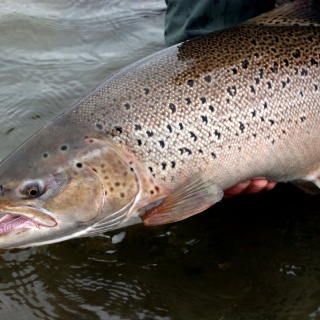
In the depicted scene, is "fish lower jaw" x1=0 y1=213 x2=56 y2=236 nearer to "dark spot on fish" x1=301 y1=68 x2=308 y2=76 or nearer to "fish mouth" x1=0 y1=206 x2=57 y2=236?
"fish mouth" x1=0 y1=206 x2=57 y2=236

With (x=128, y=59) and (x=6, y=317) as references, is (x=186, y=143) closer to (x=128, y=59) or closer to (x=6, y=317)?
(x=6, y=317)

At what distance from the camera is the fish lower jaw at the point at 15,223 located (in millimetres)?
2371

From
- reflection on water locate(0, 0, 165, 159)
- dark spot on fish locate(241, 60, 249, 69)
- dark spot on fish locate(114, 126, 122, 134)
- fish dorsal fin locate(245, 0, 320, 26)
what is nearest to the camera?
dark spot on fish locate(114, 126, 122, 134)

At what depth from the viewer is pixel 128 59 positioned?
4367 mm

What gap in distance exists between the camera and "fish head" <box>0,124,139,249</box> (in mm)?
2379

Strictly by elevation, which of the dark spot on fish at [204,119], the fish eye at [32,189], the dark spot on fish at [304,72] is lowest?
the fish eye at [32,189]

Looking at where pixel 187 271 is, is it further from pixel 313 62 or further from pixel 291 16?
pixel 291 16

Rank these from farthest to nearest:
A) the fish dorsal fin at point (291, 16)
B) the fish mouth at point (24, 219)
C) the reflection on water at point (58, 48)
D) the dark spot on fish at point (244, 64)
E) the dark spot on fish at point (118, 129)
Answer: the reflection on water at point (58, 48)
the fish dorsal fin at point (291, 16)
the dark spot on fish at point (244, 64)
the dark spot on fish at point (118, 129)
the fish mouth at point (24, 219)

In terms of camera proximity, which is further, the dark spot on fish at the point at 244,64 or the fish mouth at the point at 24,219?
the dark spot on fish at the point at 244,64

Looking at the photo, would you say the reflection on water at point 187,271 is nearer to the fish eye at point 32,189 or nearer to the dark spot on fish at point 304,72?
the fish eye at point 32,189

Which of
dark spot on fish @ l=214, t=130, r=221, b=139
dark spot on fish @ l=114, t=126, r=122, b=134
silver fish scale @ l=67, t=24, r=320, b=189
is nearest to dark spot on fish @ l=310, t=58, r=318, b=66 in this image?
silver fish scale @ l=67, t=24, r=320, b=189

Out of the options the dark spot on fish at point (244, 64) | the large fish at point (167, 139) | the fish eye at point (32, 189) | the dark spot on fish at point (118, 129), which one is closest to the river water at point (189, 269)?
the large fish at point (167, 139)

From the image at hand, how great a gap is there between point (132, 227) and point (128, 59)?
172cm

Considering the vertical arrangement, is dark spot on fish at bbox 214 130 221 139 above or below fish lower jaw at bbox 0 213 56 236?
above
